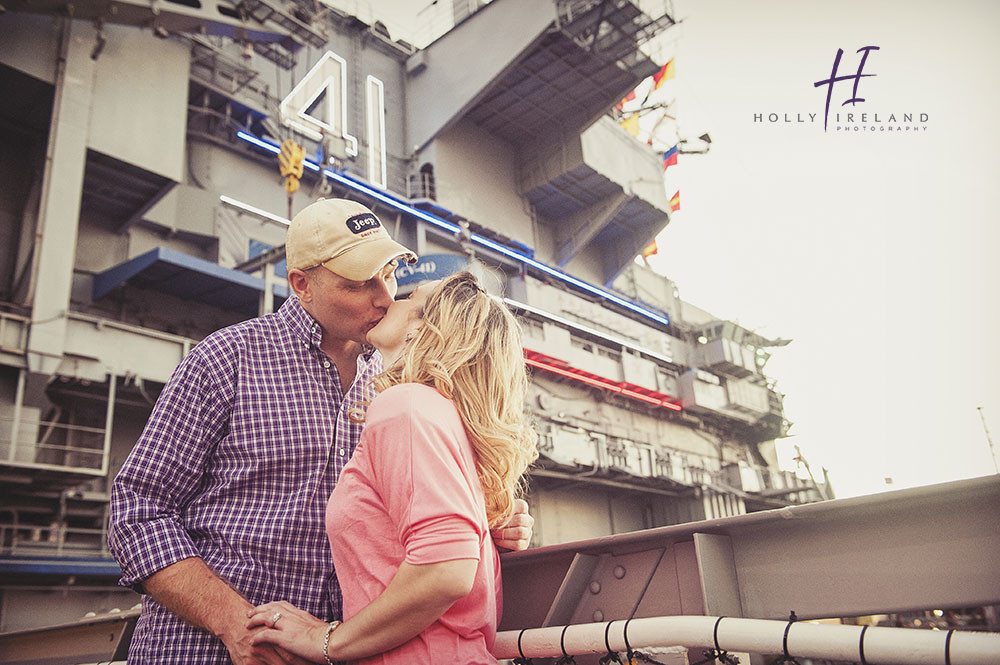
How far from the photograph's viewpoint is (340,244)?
2.46 m

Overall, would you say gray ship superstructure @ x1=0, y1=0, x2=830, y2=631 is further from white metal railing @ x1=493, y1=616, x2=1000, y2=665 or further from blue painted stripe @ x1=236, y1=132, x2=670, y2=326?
white metal railing @ x1=493, y1=616, x2=1000, y2=665

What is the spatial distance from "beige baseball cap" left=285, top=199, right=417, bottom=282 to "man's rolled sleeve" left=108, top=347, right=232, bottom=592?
1.62 feet

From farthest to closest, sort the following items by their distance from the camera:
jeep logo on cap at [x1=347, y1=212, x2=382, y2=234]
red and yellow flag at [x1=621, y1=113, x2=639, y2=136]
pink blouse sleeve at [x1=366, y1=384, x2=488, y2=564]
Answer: red and yellow flag at [x1=621, y1=113, x2=639, y2=136] → jeep logo on cap at [x1=347, y1=212, x2=382, y2=234] → pink blouse sleeve at [x1=366, y1=384, x2=488, y2=564]

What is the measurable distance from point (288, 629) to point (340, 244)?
1238 mm

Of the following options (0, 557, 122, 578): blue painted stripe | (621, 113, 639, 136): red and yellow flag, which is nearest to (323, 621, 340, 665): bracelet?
(0, 557, 122, 578): blue painted stripe

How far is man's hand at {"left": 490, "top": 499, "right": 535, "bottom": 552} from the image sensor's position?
238 centimetres

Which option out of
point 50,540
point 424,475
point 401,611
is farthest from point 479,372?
point 50,540

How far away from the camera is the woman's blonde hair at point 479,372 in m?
1.87

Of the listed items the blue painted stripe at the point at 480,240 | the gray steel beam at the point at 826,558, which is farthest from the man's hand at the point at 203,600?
the blue painted stripe at the point at 480,240

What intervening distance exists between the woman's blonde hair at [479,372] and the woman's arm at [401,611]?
1.14 ft

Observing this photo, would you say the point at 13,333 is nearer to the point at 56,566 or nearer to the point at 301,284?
the point at 56,566

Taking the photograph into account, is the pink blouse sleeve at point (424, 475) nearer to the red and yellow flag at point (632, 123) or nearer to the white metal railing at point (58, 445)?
the white metal railing at point (58, 445)

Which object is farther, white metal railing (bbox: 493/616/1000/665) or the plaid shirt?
the plaid shirt

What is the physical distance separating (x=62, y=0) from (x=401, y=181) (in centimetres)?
1209
